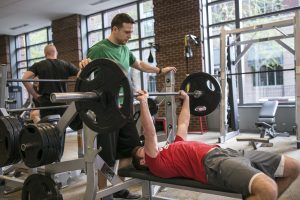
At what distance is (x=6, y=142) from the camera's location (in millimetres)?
2061

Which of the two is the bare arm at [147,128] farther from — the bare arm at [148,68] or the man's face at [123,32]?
the bare arm at [148,68]

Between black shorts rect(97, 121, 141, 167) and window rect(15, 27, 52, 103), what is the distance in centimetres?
873

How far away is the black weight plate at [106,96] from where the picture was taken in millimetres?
1654

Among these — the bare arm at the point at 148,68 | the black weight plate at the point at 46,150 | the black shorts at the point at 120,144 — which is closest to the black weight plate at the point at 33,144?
the black weight plate at the point at 46,150

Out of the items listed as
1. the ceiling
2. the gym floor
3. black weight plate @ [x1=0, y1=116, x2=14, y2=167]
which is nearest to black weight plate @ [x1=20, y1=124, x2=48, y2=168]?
black weight plate @ [x1=0, y1=116, x2=14, y2=167]

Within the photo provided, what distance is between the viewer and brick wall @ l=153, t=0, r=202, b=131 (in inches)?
266

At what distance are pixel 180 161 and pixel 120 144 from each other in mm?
684

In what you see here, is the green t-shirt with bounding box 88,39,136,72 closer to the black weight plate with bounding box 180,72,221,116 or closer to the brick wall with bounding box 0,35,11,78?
the black weight plate with bounding box 180,72,221,116

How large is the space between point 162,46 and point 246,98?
2.17 meters

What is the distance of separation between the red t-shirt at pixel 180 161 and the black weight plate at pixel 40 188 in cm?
60

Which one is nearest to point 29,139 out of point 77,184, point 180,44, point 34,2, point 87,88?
point 87,88

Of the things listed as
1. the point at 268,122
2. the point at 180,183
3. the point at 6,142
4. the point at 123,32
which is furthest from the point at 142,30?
the point at 180,183

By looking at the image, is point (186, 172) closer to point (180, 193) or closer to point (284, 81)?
point (180, 193)

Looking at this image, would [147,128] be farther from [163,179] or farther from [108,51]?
[108,51]
